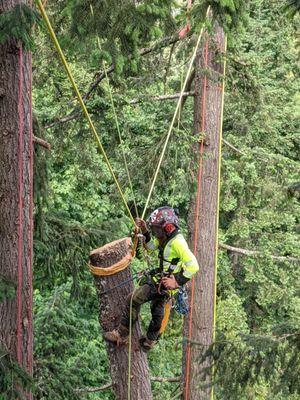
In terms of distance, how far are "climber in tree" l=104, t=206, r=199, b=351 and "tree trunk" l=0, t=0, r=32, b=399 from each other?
0.75m

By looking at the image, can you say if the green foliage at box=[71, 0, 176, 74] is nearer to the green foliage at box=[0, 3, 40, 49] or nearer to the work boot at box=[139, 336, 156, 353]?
the green foliage at box=[0, 3, 40, 49]

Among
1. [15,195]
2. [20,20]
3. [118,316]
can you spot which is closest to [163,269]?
[118,316]

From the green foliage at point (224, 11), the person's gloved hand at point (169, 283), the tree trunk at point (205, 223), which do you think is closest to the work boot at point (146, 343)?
the person's gloved hand at point (169, 283)

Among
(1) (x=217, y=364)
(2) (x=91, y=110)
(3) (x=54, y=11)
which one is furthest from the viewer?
(2) (x=91, y=110)

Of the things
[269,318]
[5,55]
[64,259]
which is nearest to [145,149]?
[64,259]

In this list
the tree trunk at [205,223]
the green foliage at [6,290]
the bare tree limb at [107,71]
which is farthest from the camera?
the tree trunk at [205,223]

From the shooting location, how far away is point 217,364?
4.47 metres

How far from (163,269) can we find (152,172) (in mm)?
3951

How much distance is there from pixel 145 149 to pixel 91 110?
102cm

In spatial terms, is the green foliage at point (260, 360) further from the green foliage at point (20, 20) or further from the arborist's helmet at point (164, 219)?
the green foliage at point (20, 20)

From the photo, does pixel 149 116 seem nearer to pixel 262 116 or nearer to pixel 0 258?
pixel 262 116

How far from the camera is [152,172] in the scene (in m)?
9.45

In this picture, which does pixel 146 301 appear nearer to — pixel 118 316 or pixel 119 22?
pixel 118 316

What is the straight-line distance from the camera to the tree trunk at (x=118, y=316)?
5391 mm
